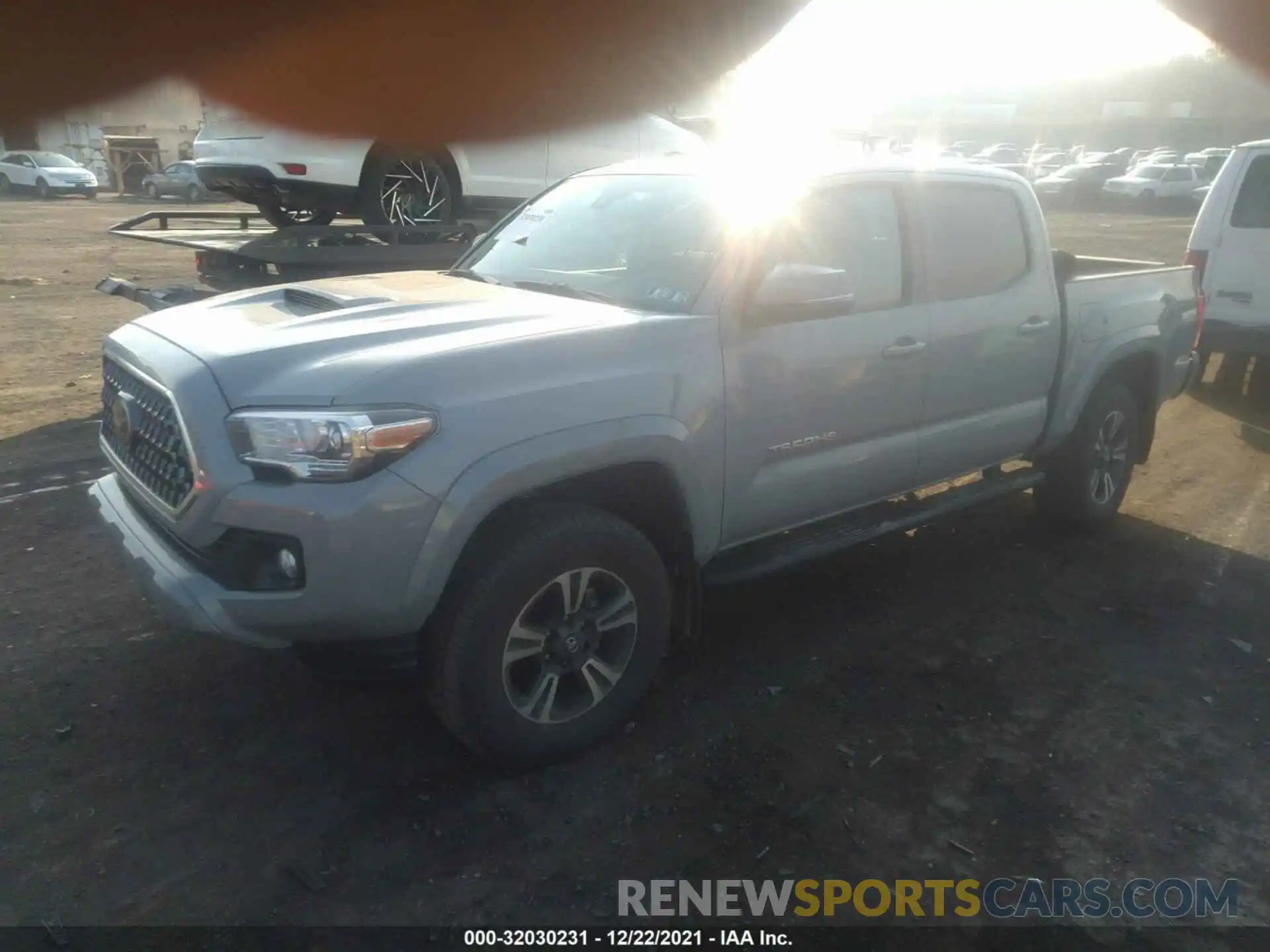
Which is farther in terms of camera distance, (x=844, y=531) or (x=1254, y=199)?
(x=1254, y=199)

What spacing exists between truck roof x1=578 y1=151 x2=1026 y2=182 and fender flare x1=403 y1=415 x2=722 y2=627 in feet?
4.57

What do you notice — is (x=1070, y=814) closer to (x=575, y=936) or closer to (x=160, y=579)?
(x=575, y=936)

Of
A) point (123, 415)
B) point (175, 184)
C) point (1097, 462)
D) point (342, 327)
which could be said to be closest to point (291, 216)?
point (123, 415)

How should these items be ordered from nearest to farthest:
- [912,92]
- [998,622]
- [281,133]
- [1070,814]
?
[1070,814] < [998,622] < [281,133] < [912,92]

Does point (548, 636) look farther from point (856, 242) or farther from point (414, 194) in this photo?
point (414, 194)

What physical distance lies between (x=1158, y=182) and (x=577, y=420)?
3771cm

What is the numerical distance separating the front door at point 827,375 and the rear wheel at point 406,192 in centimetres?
462

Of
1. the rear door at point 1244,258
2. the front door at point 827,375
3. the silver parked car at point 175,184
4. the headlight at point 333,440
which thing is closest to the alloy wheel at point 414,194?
the front door at point 827,375

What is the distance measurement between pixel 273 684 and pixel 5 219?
84.1ft

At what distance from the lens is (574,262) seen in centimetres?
410

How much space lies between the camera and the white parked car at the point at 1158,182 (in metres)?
34.5

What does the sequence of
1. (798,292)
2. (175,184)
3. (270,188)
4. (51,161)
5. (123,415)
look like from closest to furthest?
(123,415) < (798,292) < (270,188) < (51,161) < (175,184)

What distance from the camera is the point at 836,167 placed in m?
4.12

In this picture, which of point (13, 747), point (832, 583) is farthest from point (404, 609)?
point (832, 583)
